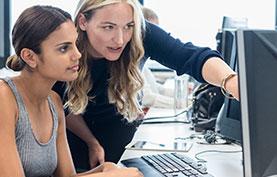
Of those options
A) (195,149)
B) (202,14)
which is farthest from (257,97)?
(202,14)

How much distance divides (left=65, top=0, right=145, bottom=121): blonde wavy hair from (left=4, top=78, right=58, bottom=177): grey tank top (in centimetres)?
28

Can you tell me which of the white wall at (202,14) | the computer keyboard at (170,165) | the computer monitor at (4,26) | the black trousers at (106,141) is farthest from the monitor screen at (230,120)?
the computer monitor at (4,26)

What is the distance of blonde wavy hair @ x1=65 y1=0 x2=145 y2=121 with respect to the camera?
152 cm

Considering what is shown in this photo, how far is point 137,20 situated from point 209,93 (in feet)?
2.12

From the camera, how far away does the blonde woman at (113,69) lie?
4.82ft

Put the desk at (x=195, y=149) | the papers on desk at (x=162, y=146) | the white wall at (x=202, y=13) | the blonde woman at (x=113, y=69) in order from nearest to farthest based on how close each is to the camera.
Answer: the desk at (x=195, y=149)
the blonde woman at (x=113, y=69)
the papers on desk at (x=162, y=146)
the white wall at (x=202, y=13)

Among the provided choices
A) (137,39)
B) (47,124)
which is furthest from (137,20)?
(47,124)

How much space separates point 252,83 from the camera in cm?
79

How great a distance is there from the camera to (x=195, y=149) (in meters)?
1.64

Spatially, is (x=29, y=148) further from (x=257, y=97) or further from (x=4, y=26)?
(x=4, y=26)

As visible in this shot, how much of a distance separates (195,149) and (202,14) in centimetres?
314

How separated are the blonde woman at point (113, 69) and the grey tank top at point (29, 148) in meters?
0.28

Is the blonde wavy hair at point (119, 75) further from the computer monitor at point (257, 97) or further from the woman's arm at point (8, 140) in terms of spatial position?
the computer monitor at point (257, 97)

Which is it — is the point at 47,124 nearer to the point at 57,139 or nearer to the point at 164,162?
the point at 57,139
